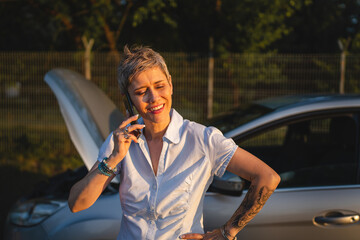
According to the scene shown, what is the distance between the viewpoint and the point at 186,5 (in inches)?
443

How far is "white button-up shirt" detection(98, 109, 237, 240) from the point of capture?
1.72 meters

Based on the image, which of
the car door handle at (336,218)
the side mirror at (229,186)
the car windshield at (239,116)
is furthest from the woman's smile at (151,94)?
the car door handle at (336,218)

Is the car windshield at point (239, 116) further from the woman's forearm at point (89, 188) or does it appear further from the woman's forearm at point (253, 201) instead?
the woman's forearm at point (89, 188)

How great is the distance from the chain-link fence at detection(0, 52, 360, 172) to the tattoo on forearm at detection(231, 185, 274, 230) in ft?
18.4

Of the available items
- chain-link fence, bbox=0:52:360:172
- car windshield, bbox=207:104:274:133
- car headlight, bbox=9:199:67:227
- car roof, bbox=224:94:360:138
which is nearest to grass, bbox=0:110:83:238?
chain-link fence, bbox=0:52:360:172

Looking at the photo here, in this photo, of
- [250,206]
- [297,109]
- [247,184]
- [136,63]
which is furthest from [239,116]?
[136,63]

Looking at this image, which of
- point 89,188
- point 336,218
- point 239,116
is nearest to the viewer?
point 89,188

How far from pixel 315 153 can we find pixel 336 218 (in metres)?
0.98

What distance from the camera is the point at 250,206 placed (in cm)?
178

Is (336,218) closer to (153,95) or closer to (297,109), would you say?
(297,109)

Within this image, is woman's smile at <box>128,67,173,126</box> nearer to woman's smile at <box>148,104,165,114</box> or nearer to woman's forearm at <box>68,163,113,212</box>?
woman's smile at <box>148,104,165,114</box>

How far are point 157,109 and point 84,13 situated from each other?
858 cm

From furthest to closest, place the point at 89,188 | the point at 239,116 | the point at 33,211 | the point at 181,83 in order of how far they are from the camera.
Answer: the point at 181,83 → the point at 239,116 → the point at 33,211 → the point at 89,188

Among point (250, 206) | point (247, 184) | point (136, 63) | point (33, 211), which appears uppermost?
point (136, 63)
